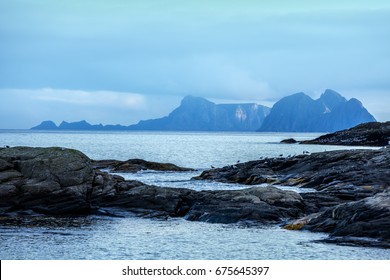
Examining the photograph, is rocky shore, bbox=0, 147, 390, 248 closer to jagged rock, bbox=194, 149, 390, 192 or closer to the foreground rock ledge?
the foreground rock ledge

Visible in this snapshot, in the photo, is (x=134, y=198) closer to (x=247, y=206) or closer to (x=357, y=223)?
(x=247, y=206)

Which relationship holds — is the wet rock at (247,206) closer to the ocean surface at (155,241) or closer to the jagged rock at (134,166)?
the ocean surface at (155,241)

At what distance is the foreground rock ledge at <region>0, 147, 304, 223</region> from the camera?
3456 centimetres

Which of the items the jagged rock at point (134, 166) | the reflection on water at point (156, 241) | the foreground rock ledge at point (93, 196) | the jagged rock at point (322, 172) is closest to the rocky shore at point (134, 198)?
the foreground rock ledge at point (93, 196)

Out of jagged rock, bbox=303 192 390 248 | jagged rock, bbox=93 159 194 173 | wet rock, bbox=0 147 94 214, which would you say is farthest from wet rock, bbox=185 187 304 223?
jagged rock, bbox=93 159 194 173

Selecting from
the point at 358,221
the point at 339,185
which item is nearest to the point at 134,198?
the point at 358,221

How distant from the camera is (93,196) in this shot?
37.7 metres

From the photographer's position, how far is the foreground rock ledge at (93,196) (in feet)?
113

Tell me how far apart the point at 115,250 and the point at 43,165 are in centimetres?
1314

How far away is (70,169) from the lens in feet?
122

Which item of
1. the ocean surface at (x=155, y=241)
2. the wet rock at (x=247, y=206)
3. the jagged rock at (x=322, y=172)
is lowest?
the ocean surface at (x=155, y=241)
